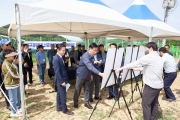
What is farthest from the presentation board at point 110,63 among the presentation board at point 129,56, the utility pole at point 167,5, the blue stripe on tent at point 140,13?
the utility pole at point 167,5

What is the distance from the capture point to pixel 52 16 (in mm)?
2795

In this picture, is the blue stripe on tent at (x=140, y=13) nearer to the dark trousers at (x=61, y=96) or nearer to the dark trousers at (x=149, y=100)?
the dark trousers at (x=149, y=100)

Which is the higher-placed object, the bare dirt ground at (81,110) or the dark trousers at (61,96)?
the dark trousers at (61,96)

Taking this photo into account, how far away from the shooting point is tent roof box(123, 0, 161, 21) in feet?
19.8

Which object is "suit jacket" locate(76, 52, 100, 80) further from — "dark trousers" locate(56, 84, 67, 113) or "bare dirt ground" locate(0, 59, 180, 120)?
"bare dirt ground" locate(0, 59, 180, 120)

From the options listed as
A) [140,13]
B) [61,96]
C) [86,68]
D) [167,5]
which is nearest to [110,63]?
[86,68]

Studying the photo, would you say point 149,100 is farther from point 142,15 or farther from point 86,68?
point 142,15

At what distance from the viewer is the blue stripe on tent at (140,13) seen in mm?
6013

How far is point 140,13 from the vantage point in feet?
20.5

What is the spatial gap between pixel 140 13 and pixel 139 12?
5.0 inches

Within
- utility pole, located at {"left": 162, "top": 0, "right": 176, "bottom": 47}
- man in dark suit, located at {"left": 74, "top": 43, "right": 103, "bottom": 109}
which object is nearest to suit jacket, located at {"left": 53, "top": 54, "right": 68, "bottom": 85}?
man in dark suit, located at {"left": 74, "top": 43, "right": 103, "bottom": 109}

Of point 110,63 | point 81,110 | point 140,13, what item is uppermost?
point 140,13

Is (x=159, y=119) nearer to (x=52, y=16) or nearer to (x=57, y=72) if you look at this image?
(x=57, y=72)

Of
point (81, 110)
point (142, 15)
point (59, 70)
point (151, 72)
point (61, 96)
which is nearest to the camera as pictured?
point (151, 72)
